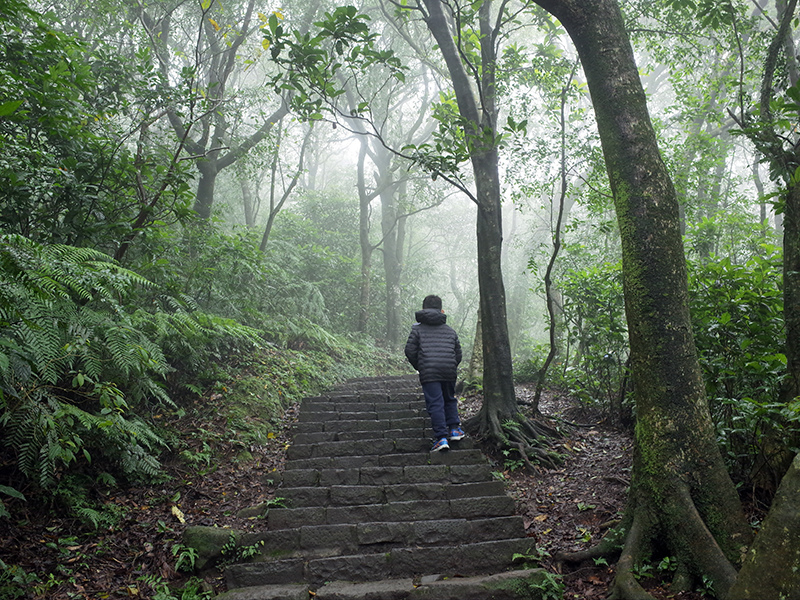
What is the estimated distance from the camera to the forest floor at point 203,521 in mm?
3881

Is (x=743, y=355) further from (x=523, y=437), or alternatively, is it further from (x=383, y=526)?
(x=383, y=526)

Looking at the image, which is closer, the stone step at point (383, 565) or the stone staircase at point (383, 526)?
A: the stone staircase at point (383, 526)

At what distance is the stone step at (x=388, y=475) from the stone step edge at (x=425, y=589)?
1.53 metres

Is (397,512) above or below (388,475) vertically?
below

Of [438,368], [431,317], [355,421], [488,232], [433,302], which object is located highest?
[488,232]

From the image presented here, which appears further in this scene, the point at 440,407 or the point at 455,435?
the point at 455,435

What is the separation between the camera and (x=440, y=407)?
20.1 ft

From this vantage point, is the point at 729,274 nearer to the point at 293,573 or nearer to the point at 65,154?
the point at 293,573

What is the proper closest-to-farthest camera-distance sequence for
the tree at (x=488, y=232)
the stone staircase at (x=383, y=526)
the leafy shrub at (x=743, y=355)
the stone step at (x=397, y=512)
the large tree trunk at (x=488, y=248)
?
the leafy shrub at (x=743, y=355) → the stone staircase at (x=383, y=526) → the stone step at (x=397, y=512) → the tree at (x=488, y=232) → the large tree trunk at (x=488, y=248)

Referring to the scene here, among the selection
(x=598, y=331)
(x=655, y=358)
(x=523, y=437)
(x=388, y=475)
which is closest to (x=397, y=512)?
(x=388, y=475)

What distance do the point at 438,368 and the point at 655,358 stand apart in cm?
294

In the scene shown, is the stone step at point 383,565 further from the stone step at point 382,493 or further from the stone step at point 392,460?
the stone step at point 392,460

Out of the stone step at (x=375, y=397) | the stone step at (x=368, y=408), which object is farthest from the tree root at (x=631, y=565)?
the stone step at (x=375, y=397)

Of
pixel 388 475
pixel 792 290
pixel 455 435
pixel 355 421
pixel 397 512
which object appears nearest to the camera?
pixel 792 290
